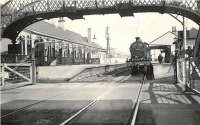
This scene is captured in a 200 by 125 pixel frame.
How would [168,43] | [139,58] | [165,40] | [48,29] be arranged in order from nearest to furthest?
[139,58]
[48,29]
[168,43]
[165,40]

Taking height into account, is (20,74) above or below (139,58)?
below

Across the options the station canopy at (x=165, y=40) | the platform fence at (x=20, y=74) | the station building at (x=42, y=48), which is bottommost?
the platform fence at (x=20, y=74)

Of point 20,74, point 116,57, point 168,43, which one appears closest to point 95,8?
point 20,74

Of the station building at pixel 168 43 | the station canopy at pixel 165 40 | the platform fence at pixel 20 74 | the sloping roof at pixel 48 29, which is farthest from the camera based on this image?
the station canopy at pixel 165 40

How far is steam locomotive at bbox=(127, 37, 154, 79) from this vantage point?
3500 cm

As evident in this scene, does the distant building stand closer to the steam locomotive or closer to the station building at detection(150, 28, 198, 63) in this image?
the station building at detection(150, 28, 198, 63)

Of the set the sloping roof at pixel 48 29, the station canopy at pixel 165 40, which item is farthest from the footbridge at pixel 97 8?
the station canopy at pixel 165 40

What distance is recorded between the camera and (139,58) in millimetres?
36156

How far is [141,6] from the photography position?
76.8 ft

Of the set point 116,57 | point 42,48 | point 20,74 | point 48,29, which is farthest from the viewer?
point 116,57

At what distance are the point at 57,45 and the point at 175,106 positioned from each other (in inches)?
1875

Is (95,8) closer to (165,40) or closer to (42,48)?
(42,48)

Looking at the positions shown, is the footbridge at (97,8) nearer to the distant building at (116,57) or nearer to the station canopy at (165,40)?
the station canopy at (165,40)

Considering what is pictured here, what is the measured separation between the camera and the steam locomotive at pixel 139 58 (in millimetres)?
35000
